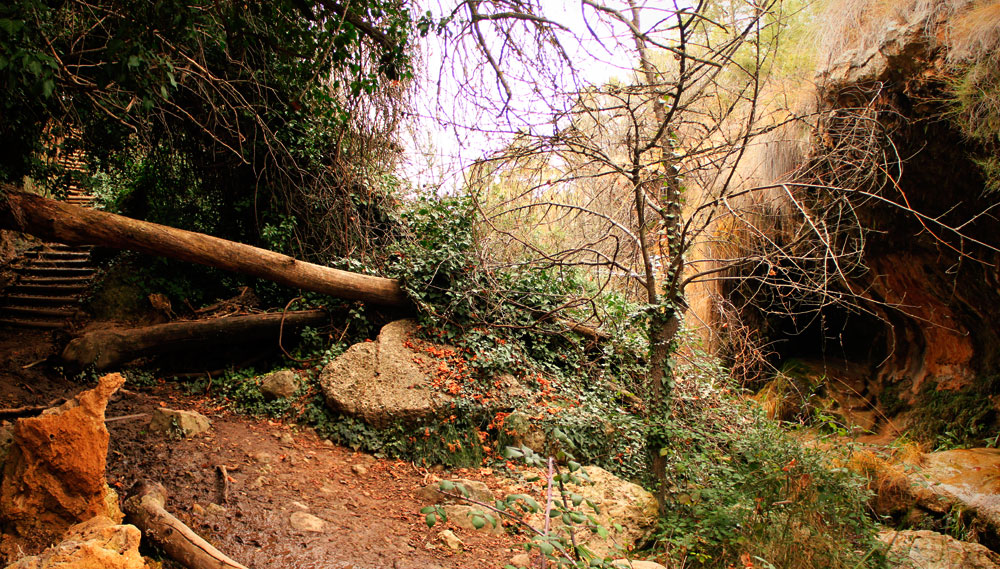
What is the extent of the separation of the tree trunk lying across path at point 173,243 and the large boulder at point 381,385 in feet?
2.84

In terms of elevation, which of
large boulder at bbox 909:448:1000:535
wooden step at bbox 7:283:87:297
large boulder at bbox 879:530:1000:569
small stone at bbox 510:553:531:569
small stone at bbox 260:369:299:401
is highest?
large boulder at bbox 909:448:1000:535

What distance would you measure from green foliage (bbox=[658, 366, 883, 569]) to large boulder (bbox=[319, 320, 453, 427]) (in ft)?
7.64

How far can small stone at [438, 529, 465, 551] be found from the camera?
3.28m

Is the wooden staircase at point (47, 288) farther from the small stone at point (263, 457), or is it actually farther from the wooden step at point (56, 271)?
the small stone at point (263, 457)

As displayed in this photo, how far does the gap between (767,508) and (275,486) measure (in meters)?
3.71

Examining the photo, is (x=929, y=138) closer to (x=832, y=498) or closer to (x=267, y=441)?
(x=832, y=498)

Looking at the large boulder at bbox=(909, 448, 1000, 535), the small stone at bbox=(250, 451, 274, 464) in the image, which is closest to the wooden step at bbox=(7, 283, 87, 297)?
the small stone at bbox=(250, 451, 274, 464)

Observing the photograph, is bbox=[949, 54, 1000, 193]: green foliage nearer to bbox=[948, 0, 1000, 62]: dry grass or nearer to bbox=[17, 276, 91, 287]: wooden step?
bbox=[948, 0, 1000, 62]: dry grass

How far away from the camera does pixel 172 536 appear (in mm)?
2443

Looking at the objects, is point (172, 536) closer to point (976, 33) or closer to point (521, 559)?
point (521, 559)

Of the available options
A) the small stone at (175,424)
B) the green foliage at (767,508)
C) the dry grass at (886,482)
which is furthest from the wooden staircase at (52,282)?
the dry grass at (886,482)

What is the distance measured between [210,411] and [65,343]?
6.88ft

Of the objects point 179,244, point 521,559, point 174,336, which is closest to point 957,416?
point 521,559

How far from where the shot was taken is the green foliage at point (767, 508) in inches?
132
